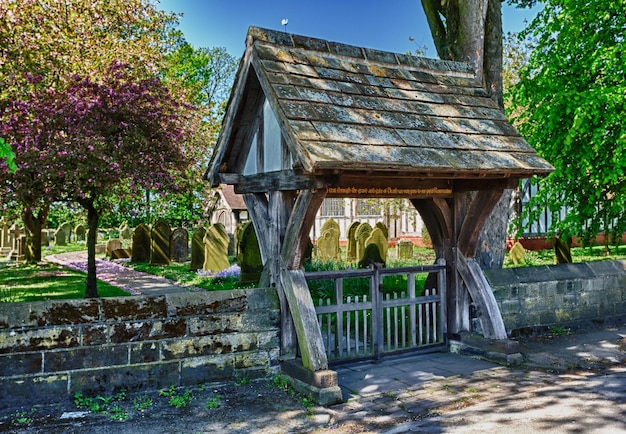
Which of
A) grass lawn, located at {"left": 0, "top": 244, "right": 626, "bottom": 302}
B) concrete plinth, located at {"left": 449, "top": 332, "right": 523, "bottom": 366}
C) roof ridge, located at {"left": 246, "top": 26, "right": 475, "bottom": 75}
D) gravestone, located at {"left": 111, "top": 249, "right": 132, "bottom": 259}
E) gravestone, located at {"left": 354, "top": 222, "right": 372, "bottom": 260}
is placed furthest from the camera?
gravestone, located at {"left": 111, "top": 249, "right": 132, "bottom": 259}

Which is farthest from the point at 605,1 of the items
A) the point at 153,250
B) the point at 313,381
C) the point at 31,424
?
the point at 153,250

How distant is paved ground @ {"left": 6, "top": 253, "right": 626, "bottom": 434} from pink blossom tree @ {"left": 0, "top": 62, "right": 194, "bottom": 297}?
5.67 metres

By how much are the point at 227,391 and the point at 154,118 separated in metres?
6.54

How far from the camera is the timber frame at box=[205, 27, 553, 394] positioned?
20.0 feet

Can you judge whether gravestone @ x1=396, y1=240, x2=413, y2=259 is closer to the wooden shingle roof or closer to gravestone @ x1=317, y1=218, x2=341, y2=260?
gravestone @ x1=317, y1=218, x2=341, y2=260

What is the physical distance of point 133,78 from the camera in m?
11.4

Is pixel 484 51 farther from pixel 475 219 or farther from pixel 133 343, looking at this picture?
pixel 133 343

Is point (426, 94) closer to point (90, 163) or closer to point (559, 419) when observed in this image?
point (559, 419)

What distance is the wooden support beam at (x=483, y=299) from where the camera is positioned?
748 cm

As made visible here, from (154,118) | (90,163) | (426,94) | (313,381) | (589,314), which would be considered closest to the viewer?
(313,381)

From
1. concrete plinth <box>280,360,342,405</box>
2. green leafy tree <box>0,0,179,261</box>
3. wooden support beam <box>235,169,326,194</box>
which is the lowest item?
concrete plinth <box>280,360,342,405</box>

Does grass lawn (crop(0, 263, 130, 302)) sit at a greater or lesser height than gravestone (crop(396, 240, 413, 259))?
lesser

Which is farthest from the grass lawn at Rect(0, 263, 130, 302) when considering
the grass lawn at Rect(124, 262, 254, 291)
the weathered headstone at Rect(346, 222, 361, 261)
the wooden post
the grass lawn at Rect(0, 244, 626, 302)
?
the weathered headstone at Rect(346, 222, 361, 261)

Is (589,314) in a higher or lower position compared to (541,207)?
lower
